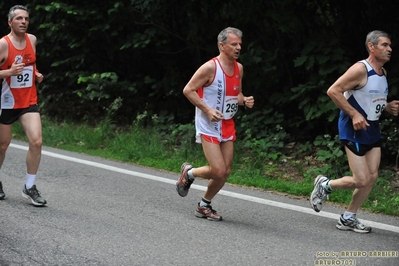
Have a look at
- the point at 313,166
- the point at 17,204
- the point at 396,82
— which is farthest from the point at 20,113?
the point at 396,82

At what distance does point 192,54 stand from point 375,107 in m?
7.41

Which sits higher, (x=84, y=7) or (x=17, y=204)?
(x=84, y=7)

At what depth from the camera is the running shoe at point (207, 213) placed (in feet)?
25.2

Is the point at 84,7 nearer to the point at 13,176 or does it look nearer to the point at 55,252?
the point at 13,176

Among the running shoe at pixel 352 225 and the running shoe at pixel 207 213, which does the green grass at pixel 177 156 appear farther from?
the running shoe at pixel 207 213

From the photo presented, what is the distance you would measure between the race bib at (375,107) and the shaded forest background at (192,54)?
9.97ft

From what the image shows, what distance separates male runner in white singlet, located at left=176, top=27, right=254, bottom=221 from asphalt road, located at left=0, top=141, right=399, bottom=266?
19.7 inches

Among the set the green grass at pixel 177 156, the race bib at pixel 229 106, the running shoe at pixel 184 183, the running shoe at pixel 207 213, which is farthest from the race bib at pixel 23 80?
the green grass at pixel 177 156

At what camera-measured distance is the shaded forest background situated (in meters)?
11.1

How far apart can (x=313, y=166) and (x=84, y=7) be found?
5.60 m

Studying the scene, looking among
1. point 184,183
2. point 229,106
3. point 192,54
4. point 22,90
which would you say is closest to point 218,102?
point 229,106

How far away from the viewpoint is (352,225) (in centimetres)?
727

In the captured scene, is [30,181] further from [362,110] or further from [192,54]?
[192,54]

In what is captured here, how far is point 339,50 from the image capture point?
1079 centimetres
